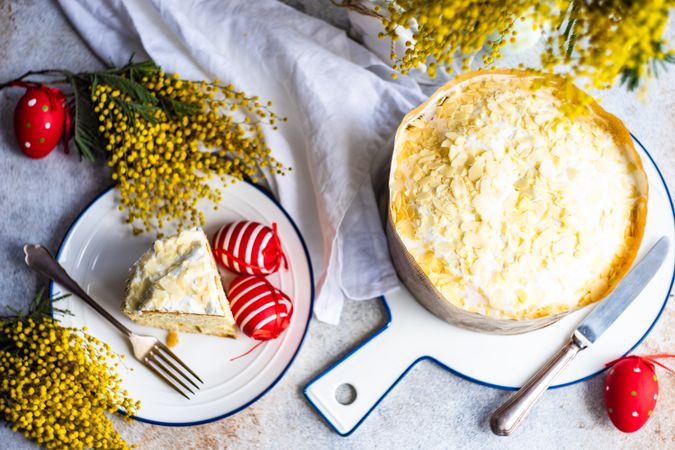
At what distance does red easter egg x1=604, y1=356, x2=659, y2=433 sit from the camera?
1286 millimetres

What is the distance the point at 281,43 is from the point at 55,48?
511 millimetres

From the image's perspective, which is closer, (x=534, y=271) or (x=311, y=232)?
(x=534, y=271)

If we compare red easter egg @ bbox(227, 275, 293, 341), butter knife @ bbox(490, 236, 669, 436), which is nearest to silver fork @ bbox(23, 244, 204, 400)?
red easter egg @ bbox(227, 275, 293, 341)

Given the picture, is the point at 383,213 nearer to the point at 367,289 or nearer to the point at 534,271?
the point at 367,289

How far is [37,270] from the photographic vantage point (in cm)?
131

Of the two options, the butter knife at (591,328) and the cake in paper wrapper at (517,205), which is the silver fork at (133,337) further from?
the butter knife at (591,328)

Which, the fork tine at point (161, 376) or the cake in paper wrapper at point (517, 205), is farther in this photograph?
the fork tine at point (161, 376)

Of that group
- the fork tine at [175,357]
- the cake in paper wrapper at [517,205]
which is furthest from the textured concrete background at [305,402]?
the cake in paper wrapper at [517,205]

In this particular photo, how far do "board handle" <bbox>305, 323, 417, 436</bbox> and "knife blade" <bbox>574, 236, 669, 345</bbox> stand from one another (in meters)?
0.35

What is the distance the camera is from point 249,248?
124 centimetres

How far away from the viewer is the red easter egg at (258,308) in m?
1.23

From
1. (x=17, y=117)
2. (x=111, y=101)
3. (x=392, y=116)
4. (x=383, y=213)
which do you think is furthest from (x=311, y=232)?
(x=17, y=117)

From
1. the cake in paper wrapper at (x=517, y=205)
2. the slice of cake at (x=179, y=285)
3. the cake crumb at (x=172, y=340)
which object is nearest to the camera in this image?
the cake in paper wrapper at (x=517, y=205)

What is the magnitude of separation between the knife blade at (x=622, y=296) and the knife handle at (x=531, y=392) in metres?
0.03
